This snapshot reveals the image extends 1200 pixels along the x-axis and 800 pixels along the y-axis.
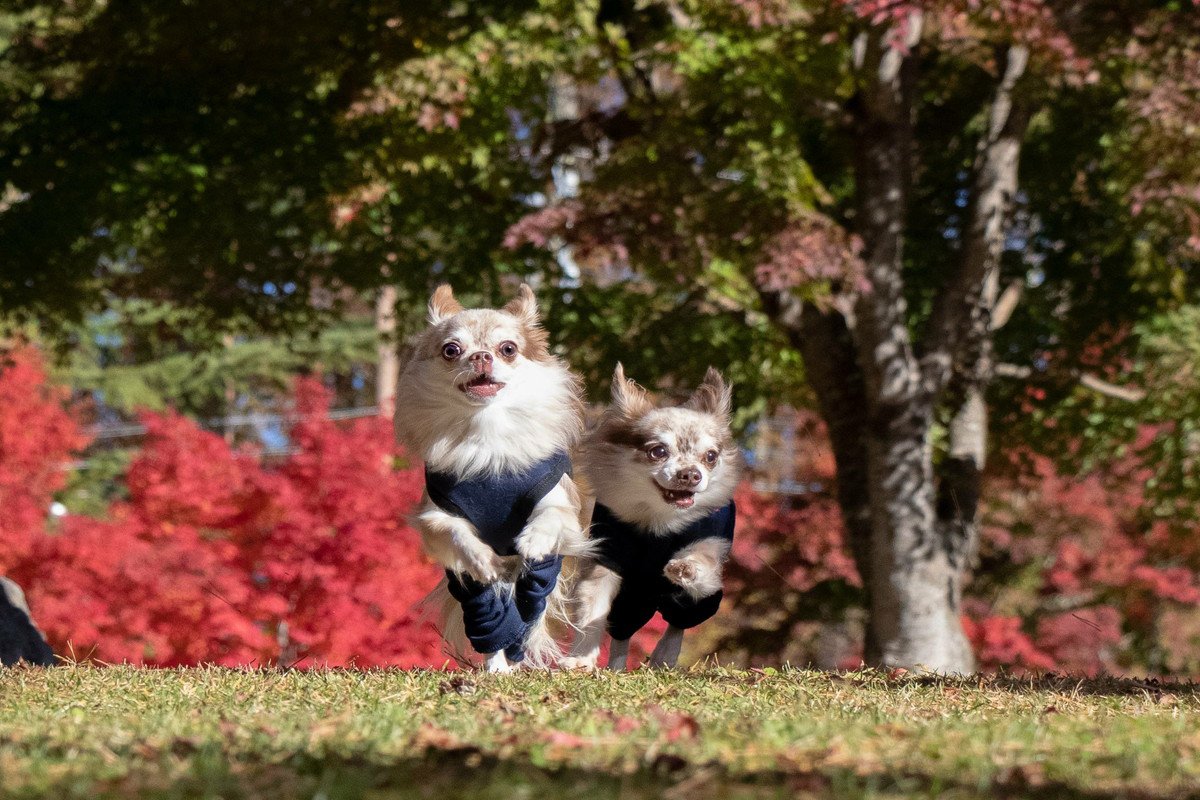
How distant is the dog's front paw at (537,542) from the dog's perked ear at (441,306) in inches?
46.2

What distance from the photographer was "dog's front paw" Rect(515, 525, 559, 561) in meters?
6.07

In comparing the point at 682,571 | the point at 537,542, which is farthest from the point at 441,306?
the point at 682,571

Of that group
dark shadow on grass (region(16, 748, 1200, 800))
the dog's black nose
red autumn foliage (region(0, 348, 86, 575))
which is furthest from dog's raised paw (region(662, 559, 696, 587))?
red autumn foliage (region(0, 348, 86, 575))

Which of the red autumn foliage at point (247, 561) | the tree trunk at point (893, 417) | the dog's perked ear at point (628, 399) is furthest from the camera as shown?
the red autumn foliage at point (247, 561)

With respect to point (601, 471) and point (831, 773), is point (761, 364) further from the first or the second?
point (831, 773)

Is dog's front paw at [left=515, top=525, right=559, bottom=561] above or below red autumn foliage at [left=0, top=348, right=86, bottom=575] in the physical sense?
above

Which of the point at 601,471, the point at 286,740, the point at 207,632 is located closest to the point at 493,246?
the point at 207,632

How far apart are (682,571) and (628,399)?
94cm

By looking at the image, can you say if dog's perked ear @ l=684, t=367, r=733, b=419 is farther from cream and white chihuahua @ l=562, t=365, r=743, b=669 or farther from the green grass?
the green grass

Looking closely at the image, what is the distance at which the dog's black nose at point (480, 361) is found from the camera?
6137 mm

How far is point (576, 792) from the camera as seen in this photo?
3.13 m

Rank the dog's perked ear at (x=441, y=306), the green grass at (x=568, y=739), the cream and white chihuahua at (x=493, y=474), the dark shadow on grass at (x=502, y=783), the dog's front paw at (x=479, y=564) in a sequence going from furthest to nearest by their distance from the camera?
the dog's perked ear at (x=441, y=306), the cream and white chihuahua at (x=493, y=474), the dog's front paw at (x=479, y=564), the green grass at (x=568, y=739), the dark shadow on grass at (x=502, y=783)

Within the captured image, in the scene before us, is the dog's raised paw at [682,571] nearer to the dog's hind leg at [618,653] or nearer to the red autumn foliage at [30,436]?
the dog's hind leg at [618,653]

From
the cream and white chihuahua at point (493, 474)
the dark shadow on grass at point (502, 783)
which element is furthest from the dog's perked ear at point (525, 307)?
the dark shadow on grass at point (502, 783)
